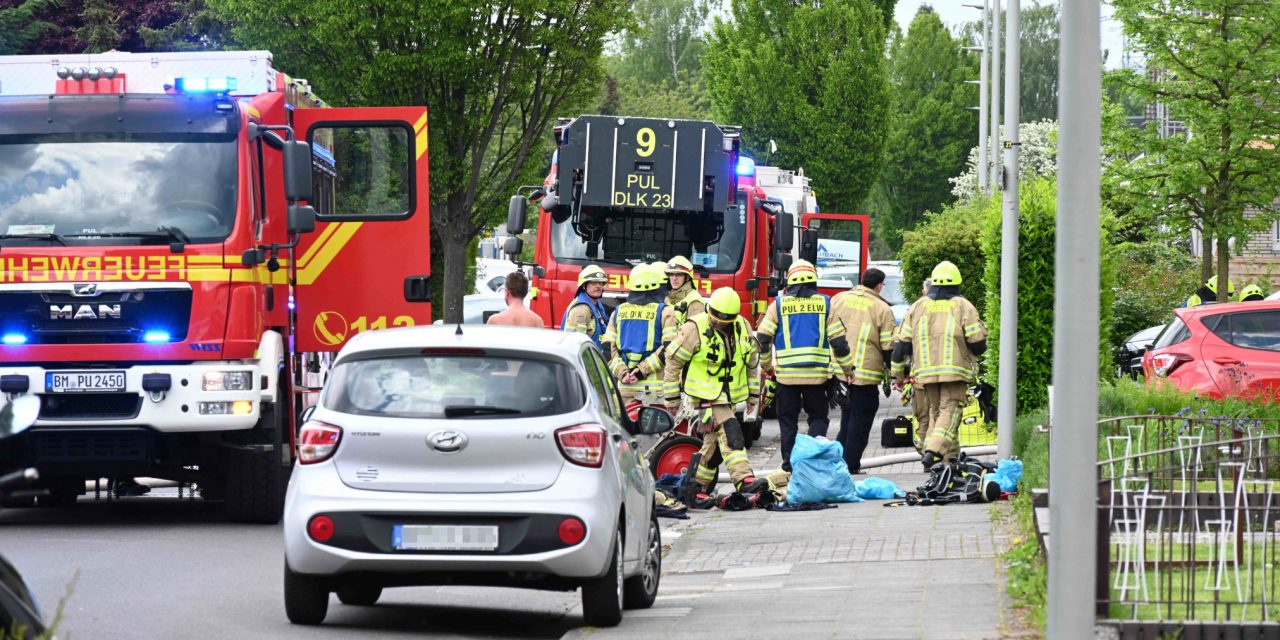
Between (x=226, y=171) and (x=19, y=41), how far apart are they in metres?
22.1

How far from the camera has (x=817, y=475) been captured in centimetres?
1443

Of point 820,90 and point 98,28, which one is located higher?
point 820,90

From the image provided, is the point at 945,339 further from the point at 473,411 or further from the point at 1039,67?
the point at 1039,67

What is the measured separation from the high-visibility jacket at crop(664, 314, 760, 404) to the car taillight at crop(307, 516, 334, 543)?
19.1ft

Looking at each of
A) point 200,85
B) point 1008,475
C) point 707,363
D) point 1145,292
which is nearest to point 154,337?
point 200,85

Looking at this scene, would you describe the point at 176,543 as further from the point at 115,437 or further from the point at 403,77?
the point at 403,77

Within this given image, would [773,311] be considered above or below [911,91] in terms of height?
below

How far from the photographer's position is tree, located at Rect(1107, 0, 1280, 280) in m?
21.9

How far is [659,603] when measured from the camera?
10203mm

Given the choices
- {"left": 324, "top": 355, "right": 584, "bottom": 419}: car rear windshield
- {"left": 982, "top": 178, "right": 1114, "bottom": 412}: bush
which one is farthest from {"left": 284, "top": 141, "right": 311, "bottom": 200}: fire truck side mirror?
{"left": 982, "top": 178, "right": 1114, "bottom": 412}: bush

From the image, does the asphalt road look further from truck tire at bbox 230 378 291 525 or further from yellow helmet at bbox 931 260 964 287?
yellow helmet at bbox 931 260 964 287

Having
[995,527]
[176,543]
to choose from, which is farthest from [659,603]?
[176,543]

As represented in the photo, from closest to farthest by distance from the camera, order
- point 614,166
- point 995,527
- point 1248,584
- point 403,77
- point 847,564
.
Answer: point 1248,584
point 847,564
point 995,527
point 614,166
point 403,77

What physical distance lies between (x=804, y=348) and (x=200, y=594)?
7137 millimetres
